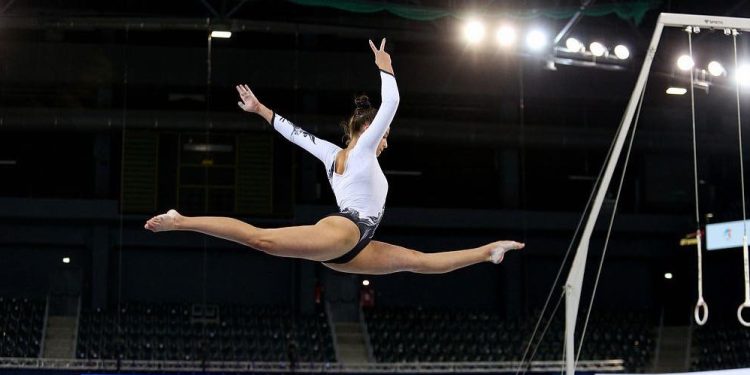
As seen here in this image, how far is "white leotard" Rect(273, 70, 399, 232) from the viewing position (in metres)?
5.00

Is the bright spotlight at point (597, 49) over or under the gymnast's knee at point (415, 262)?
over

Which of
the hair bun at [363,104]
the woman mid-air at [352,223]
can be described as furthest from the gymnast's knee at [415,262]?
the hair bun at [363,104]

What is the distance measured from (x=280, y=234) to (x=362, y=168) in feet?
1.93

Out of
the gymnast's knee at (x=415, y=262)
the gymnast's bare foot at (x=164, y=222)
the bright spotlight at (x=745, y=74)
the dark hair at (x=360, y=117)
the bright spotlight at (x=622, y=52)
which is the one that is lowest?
the gymnast's knee at (x=415, y=262)

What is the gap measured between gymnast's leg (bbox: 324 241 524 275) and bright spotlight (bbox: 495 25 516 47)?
857cm

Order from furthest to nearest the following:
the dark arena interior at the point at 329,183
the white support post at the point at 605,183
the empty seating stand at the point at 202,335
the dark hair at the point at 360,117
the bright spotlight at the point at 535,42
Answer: the dark arena interior at the point at 329,183 → the empty seating stand at the point at 202,335 → the bright spotlight at the point at 535,42 → the white support post at the point at 605,183 → the dark hair at the point at 360,117

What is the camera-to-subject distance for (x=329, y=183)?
1361cm

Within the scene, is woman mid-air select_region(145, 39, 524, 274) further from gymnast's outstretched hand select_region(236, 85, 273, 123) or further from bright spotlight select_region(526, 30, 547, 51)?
bright spotlight select_region(526, 30, 547, 51)

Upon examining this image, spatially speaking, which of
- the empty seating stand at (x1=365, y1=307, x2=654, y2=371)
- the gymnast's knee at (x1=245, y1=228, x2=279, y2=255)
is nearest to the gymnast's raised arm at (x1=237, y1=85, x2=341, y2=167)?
the gymnast's knee at (x1=245, y1=228, x2=279, y2=255)

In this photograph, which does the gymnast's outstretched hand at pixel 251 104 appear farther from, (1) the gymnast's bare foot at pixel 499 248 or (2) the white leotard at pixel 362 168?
(1) the gymnast's bare foot at pixel 499 248

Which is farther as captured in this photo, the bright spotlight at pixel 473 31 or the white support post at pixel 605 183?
the bright spotlight at pixel 473 31

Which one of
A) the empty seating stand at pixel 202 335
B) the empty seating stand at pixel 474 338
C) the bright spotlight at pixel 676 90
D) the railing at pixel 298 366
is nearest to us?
the railing at pixel 298 366

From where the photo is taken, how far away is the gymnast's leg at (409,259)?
5379mm

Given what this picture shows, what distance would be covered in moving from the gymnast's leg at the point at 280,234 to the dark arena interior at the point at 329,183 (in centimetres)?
817
